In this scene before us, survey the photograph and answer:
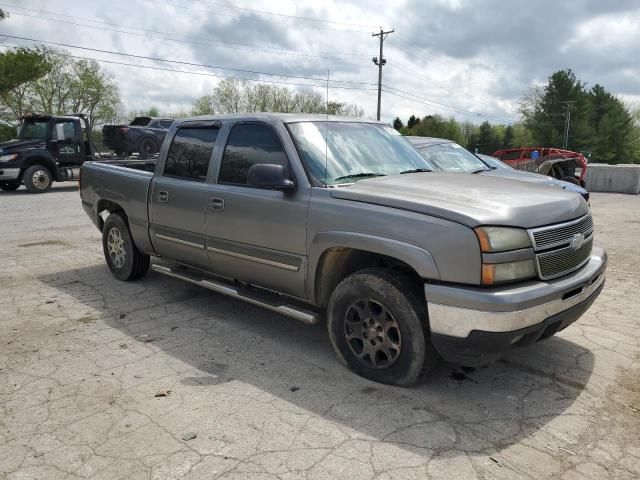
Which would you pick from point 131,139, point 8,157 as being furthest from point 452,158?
point 131,139

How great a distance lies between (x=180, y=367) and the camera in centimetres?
378

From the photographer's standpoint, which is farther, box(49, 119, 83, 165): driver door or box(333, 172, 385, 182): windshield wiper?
box(49, 119, 83, 165): driver door

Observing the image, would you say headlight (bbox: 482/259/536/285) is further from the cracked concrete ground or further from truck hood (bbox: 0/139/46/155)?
truck hood (bbox: 0/139/46/155)

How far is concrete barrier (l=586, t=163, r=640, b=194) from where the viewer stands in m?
19.4

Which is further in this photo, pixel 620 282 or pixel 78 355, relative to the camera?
pixel 620 282

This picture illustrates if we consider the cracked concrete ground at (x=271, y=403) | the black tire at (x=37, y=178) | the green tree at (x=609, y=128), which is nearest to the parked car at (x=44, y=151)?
the black tire at (x=37, y=178)

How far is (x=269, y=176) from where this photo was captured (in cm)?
364

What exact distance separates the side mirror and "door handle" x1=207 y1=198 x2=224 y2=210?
2.31ft

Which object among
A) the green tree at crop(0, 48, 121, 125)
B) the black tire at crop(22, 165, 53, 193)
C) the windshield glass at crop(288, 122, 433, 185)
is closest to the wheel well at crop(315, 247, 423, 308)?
the windshield glass at crop(288, 122, 433, 185)

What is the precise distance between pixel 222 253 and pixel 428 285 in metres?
2.01

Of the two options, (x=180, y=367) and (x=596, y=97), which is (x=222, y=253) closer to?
(x=180, y=367)

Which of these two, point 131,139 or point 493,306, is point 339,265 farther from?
point 131,139

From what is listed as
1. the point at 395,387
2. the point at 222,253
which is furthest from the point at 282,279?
the point at 395,387

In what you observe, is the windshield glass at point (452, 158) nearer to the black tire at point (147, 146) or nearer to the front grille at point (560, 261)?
the front grille at point (560, 261)
